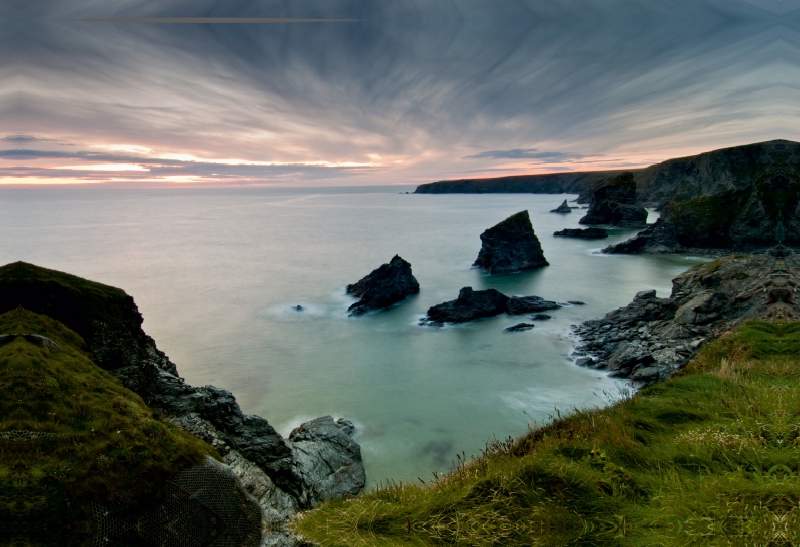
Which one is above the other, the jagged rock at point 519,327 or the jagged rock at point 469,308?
the jagged rock at point 469,308

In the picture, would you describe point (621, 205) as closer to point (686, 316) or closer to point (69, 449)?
point (686, 316)

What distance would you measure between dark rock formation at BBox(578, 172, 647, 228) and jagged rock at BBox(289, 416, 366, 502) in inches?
4311

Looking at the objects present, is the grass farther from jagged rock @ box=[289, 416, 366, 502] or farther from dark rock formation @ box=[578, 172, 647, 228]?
dark rock formation @ box=[578, 172, 647, 228]

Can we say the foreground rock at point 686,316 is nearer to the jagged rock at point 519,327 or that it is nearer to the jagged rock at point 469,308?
the jagged rock at point 519,327

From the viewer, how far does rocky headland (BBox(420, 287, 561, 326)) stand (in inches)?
1439

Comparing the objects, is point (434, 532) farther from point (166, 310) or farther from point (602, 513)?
point (166, 310)

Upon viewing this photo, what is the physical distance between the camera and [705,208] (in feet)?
231

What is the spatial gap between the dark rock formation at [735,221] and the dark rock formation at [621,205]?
3034 cm

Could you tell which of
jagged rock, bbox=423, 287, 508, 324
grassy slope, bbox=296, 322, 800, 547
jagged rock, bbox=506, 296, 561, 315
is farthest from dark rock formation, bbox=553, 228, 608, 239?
grassy slope, bbox=296, 322, 800, 547

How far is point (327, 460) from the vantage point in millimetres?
14953

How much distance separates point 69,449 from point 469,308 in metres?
32.8

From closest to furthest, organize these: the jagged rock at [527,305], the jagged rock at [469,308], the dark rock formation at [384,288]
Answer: the jagged rock at [469,308] < the jagged rock at [527,305] < the dark rock formation at [384,288]

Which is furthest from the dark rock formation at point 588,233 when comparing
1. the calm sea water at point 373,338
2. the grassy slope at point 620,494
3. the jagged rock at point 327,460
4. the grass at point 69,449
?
the grass at point 69,449

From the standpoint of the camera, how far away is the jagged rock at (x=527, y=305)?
124ft
